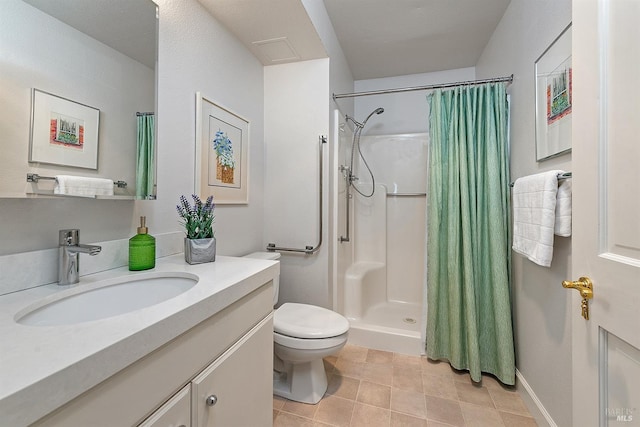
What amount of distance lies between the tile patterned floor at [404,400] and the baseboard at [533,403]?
33 mm

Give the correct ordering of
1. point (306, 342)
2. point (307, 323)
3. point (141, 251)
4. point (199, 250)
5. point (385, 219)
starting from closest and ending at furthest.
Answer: point (141, 251)
point (199, 250)
point (306, 342)
point (307, 323)
point (385, 219)

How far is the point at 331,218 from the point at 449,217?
0.79 meters

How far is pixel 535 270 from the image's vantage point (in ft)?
4.72

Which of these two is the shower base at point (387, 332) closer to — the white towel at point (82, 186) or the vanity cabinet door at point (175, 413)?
the vanity cabinet door at point (175, 413)

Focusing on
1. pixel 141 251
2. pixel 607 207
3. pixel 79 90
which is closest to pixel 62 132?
pixel 79 90

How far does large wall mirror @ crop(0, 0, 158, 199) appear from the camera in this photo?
72cm

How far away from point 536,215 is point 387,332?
1274mm

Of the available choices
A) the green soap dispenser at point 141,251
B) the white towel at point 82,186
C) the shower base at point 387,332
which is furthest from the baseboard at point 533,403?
the white towel at point 82,186

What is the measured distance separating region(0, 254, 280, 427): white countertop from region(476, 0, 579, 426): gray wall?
1.42 metres

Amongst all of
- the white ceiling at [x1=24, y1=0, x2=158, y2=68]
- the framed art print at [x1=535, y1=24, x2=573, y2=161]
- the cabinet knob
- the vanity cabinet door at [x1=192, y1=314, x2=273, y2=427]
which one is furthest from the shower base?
the white ceiling at [x1=24, y1=0, x2=158, y2=68]

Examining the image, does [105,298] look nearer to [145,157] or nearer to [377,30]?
[145,157]

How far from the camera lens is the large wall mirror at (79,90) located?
28.4 inches

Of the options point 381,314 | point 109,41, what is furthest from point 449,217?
point 109,41

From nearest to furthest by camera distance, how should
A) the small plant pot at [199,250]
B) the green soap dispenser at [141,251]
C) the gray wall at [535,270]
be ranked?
the green soap dispenser at [141,251]
the small plant pot at [199,250]
the gray wall at [535,270]
